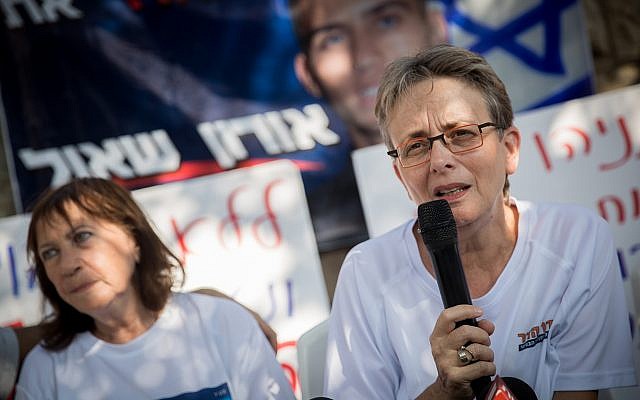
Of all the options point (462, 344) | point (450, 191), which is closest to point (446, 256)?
point (462, 344)

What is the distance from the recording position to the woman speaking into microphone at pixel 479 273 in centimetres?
205

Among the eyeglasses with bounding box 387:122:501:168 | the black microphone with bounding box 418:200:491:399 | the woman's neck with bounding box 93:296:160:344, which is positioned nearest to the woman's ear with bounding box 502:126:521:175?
the eyeglasses with bounding box 387:122:501:168

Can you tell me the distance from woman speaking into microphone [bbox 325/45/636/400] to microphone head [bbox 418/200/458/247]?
0.85 ft

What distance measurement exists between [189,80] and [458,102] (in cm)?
197

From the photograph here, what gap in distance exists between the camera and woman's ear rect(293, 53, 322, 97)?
12.3 feet

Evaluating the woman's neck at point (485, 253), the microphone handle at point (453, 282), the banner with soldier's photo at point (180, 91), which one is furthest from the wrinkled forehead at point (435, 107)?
the banner with soldier's photo at point (180, 91)

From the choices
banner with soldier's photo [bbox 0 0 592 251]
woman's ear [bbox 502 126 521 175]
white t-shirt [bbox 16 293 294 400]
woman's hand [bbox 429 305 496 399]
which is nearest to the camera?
A: woman's hand [bbox 429 305 496 399]

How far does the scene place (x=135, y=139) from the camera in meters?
3.77

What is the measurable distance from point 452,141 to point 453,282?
484mm

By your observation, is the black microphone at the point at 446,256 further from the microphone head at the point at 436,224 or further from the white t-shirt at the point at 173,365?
the white t-shirt at the point at 173,365

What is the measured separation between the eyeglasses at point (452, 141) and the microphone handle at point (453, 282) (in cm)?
39

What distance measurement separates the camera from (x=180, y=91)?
3777mm

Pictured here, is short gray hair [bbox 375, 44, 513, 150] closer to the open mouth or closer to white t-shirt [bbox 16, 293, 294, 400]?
the open mouth

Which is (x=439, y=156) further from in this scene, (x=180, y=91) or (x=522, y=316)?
(x=180, y=91)
